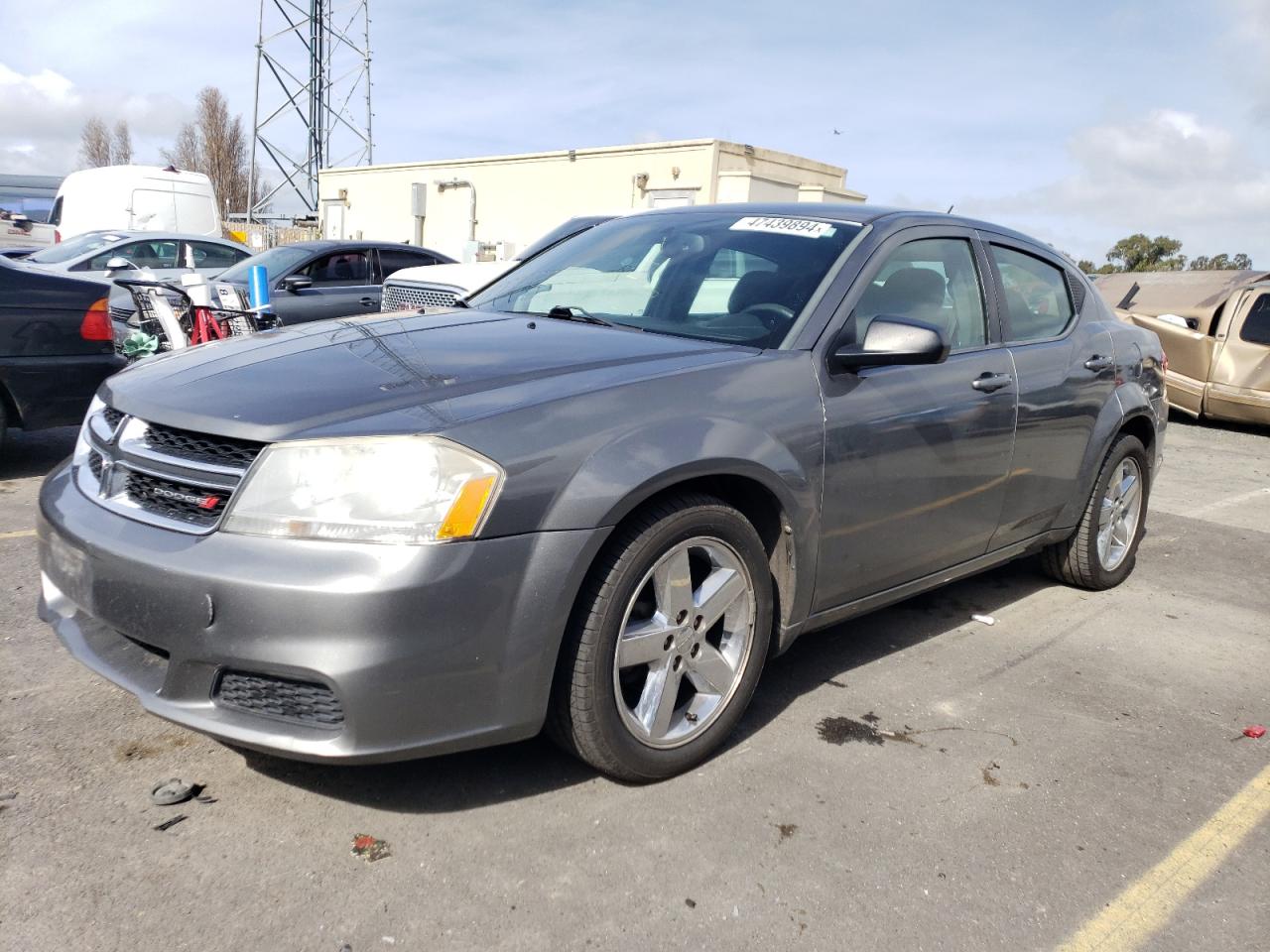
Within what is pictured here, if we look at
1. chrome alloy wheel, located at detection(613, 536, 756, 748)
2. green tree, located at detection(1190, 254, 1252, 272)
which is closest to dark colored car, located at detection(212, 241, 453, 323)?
chrome alloy wheel, located at detection(613, 536, 756, 748)

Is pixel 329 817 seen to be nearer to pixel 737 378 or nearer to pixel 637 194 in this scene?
pixel 737 378

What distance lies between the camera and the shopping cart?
25.8 feet

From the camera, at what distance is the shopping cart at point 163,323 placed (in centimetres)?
786

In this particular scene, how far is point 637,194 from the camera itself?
22531mm

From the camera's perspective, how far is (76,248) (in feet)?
43.2

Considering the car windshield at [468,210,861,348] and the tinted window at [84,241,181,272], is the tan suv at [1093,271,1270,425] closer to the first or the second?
the car windshield at [468,210,861,348]

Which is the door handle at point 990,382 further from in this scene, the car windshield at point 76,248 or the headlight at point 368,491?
the car windshield at point 76,248

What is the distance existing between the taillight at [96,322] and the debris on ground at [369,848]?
470 centimetres

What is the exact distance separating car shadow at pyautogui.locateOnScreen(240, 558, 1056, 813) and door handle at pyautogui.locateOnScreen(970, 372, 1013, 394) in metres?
1.07

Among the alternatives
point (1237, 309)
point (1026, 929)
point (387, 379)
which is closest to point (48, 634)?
point (387, 379)

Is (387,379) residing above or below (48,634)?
above

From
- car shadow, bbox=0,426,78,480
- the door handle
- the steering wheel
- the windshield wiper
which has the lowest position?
car shadow, bbox=0,426,78,480

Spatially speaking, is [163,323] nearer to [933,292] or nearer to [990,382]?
[933,292]

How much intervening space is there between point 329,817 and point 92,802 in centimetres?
60
